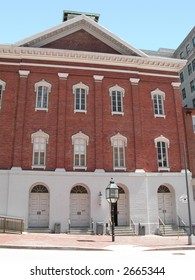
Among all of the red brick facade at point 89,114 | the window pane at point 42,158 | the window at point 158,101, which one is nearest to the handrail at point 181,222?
the red brick facade at point 89,114

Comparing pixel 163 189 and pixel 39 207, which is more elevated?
pixel 163 189

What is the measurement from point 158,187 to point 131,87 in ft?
29.0

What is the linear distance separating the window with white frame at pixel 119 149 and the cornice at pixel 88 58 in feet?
22.0

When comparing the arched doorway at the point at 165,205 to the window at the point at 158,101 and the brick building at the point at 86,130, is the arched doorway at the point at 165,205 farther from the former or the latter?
the window at the point at 158,101

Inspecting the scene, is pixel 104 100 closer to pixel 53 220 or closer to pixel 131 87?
pixel 131 87

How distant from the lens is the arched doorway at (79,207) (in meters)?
22.4

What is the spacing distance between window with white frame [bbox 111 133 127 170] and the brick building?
82 mm

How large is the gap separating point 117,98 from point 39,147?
25.8 ft

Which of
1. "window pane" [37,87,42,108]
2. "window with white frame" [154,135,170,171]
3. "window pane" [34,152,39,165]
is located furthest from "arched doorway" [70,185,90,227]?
"window pane" [37,87,42,108]

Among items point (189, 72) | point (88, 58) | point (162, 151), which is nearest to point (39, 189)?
point (162, 151)

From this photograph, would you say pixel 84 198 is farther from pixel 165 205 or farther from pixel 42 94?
pixel 42 94

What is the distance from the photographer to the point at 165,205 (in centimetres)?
2408

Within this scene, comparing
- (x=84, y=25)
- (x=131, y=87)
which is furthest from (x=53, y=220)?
(x=84, y=25)

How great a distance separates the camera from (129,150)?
24.0 m
